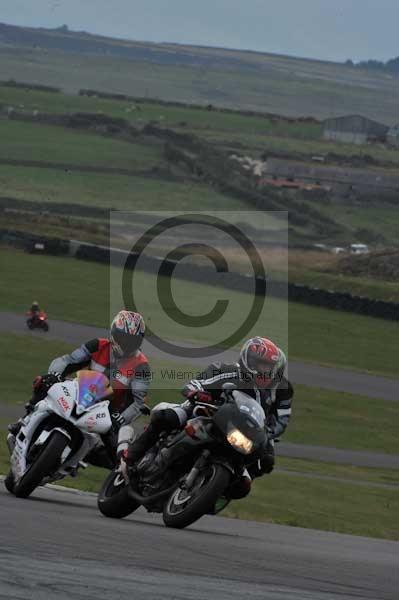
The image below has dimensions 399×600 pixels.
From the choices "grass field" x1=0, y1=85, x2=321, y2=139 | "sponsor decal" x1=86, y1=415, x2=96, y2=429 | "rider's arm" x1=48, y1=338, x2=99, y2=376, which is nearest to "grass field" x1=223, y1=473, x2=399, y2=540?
"rider's arm" x1=48, y1=338, x2=99, y2=376

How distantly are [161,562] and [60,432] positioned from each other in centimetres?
353

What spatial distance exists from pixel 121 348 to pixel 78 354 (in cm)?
42

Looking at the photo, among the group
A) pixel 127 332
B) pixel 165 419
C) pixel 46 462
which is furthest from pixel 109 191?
pixel 165 419

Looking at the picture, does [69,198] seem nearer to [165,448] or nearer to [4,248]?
[4,248]

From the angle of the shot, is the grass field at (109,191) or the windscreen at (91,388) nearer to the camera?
the windscreen at (91,388)

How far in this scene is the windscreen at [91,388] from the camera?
35.6 ft

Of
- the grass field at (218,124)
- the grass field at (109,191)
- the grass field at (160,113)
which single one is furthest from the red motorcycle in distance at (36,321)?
the grass field at (160,113)

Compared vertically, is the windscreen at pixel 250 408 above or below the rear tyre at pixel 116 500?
above

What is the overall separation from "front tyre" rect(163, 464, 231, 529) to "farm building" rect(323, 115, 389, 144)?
5714 inches

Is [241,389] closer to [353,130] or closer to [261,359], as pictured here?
[261,359]

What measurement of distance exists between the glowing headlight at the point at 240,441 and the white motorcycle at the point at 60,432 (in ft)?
5.55

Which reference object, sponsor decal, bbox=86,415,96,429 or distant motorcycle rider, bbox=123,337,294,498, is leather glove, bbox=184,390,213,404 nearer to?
distant motorcycle rider, bbox=123,337,294,498

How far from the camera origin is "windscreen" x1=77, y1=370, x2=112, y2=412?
10.9 m

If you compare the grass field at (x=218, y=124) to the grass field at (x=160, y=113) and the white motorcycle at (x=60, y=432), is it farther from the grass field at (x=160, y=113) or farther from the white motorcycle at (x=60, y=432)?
the white motorcycle at (x=60, y=432)
